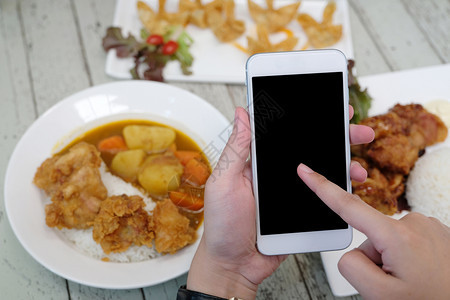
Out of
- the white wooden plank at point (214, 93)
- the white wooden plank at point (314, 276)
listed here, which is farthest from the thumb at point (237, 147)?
the white wooden plank at point (214, 93)

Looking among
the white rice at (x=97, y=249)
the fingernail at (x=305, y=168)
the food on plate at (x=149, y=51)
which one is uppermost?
the food on plate at (x=149, y=51)

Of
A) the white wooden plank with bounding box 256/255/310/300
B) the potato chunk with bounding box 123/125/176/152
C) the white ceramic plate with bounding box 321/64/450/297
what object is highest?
the white ceramic plate with bounding box 321/64/450/297

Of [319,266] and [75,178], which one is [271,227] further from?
[75,178]

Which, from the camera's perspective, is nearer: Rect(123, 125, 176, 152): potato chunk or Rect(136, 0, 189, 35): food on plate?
Rect(123, 125, 176, 152): potato chunk

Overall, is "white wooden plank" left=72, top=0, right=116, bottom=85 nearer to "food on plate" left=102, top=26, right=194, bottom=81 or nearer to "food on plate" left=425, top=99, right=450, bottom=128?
"food on plate" left=102, top=26, right=194, bottom=81

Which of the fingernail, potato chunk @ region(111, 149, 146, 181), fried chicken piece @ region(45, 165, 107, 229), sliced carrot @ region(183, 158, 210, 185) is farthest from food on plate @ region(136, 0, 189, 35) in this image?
the fingernail

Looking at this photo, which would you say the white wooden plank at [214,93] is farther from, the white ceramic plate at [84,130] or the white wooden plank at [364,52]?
the white wooden plank at [364,52]
